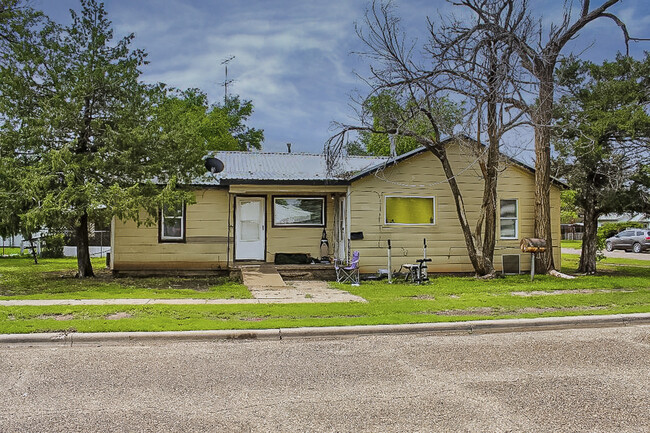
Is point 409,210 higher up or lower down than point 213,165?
lower down

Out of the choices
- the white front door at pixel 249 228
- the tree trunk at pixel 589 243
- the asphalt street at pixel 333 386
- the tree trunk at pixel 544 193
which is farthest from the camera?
the tree trunk at pixel 589 243

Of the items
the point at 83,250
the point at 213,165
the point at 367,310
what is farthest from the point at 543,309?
the point at 83,250

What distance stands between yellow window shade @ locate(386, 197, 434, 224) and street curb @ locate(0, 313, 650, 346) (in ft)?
24.2

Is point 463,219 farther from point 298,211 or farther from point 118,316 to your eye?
point 118,316

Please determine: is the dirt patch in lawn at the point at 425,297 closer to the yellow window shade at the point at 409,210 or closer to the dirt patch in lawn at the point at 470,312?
the dirt patch in lawn at the point at 470,312

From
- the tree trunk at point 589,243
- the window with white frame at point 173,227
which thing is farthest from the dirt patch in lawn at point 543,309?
the window with white frame at point 173,227

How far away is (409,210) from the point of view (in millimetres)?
16078

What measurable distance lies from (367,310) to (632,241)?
104ft

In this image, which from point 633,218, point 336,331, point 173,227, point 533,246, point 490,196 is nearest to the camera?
point 336,331

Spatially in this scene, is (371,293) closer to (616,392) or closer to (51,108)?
(616,392)

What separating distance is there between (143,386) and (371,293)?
24.6ft

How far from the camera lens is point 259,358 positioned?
653 cm

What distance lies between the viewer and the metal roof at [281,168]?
15.1 meters

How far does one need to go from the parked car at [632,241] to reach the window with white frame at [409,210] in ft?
81.0
